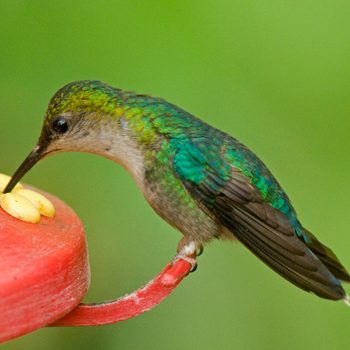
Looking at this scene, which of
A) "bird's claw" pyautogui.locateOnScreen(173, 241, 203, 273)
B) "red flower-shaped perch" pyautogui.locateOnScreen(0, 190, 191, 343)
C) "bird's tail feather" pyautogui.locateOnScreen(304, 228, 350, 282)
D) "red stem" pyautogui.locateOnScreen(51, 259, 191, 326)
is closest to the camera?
"red flower-shaped perch" pyautogui.locateOnScreen(0, 190, 191, 343)

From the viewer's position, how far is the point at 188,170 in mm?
3246

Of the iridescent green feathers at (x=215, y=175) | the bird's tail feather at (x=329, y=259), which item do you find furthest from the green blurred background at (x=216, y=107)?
the iridescent green feathers at (x=215, y=175)

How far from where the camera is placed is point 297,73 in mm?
3779

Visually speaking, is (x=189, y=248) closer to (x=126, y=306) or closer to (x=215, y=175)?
(x=215, y=175)

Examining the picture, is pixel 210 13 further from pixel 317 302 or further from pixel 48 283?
pixel 48 283

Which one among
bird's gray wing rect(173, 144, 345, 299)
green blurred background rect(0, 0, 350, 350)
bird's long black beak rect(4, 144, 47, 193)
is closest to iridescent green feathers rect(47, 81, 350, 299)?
bird's gray wing rect(173, 144, 345, 299)

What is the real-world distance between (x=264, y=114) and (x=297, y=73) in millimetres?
208

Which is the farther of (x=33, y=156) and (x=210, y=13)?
(x=210, y=13)

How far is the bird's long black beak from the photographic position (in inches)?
116

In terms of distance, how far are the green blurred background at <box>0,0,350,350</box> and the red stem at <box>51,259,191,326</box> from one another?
97cm

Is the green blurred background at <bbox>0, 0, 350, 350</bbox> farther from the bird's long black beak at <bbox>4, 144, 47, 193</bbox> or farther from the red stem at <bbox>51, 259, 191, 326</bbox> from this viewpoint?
the red stem at <bbox>51, 259, 191, 326</bbox>

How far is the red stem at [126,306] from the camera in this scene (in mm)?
2781

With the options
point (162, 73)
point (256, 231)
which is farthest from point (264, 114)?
point (256, 231)

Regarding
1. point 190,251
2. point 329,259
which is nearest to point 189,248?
point 190,251
